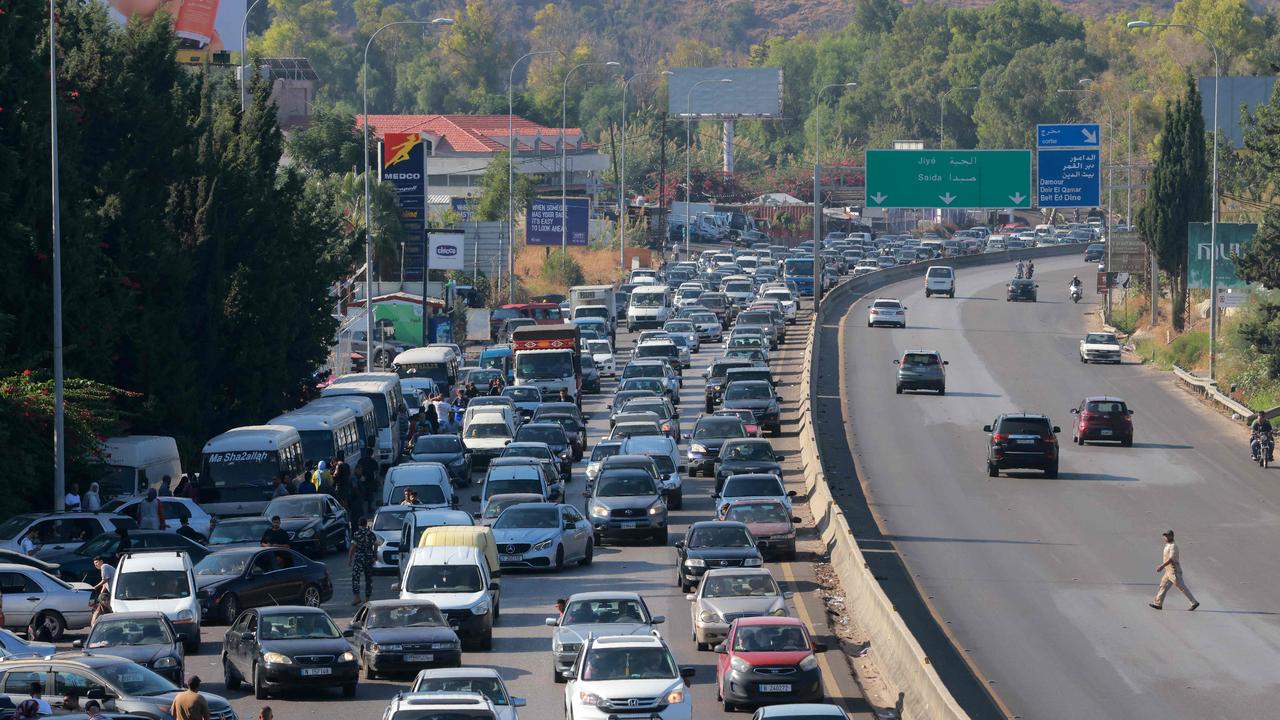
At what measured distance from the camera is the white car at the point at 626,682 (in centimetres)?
2011

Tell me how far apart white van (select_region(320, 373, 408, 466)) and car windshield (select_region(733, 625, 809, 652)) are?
26.9m

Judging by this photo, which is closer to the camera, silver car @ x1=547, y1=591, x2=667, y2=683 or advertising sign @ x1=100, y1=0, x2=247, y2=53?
silver car @ x1=547, y1=591, x2=667, y2=683

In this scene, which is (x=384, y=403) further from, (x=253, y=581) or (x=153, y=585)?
(x=153, y=585)

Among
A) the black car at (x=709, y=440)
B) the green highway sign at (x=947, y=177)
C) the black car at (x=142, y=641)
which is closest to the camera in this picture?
the black car at (x=142, y=641)

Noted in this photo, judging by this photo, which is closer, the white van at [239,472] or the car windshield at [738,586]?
the car windshield at [738,586]

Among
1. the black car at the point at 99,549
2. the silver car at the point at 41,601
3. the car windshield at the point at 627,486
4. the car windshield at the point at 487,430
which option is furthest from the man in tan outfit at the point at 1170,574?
the car windshield at the point at 487,430

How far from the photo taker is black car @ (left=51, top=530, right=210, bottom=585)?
2934 centimetres

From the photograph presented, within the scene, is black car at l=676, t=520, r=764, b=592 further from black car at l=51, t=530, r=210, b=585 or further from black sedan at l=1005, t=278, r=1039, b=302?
black sedan at l=1005, t=278, r=1039, b=302

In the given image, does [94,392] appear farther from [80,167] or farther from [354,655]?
[354,655]

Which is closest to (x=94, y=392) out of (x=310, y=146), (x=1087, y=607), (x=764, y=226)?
(x=1087, y=607)

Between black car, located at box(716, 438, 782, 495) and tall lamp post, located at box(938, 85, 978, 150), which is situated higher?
tall lamp post, located at box(938, 85, 978, 150)

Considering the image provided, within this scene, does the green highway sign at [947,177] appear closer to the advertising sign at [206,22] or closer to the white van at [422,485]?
the advertising sign at [206,22]

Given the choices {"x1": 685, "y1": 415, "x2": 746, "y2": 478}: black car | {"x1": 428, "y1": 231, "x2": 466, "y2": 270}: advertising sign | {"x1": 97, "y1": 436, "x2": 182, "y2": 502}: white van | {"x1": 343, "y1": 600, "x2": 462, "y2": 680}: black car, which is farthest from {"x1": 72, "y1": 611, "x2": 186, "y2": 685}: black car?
{"x1": 428, "y1": 231, "x2": 466, "y2": 270}: advertising sign

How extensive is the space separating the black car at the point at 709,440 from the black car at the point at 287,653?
889 inches
